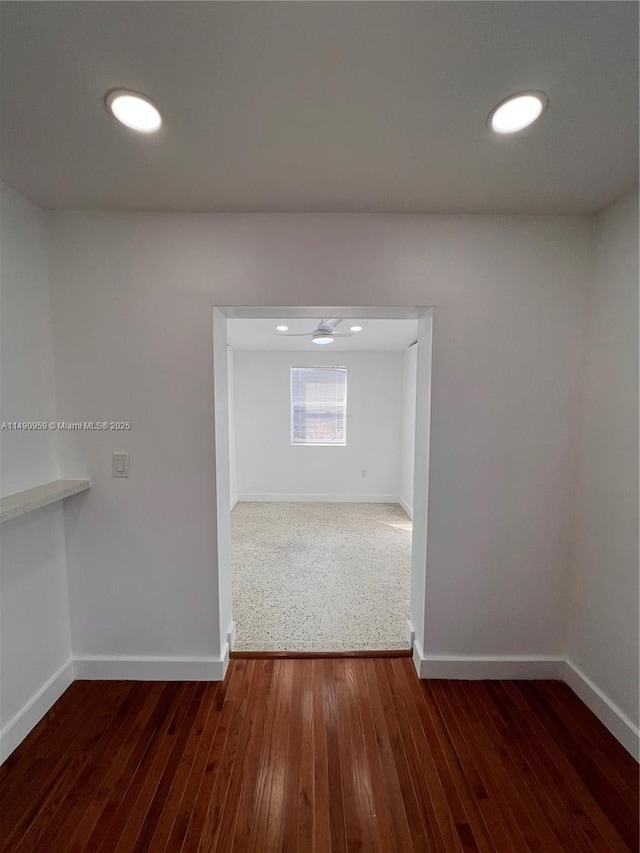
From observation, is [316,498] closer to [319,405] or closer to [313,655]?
[319,405]

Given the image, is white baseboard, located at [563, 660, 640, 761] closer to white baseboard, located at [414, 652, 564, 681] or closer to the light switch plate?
white baseboard, located at [414, 652, 564, 681]

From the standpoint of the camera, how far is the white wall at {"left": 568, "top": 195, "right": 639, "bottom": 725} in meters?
1.36

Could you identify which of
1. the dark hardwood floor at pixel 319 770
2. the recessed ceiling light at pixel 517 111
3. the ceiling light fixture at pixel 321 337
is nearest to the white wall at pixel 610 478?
the dark hardwood floor at pixel 319 770

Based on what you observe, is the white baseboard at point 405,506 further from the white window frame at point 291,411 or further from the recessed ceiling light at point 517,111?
the recessed ceiling light at point 517,111

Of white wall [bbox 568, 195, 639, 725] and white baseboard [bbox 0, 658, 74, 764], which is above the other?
white wall [bbox 568, 195, 639, 725]

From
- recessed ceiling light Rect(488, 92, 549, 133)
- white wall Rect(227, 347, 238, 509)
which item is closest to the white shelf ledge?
recessed ceiling light Rect(488, 92, 549, 133)

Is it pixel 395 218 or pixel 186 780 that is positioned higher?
pixel 395 218

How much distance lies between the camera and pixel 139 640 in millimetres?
1687

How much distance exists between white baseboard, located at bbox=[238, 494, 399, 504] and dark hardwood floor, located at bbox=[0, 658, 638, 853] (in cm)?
339

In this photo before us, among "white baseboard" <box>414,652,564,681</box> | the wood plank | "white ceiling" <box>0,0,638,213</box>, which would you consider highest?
"white ceiling" <box>0,0,638,213</box>

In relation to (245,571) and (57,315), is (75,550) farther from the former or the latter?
(245,571)

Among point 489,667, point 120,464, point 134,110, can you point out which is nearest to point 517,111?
point 134,110

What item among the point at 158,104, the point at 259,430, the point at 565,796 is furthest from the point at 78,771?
the point at 259,430

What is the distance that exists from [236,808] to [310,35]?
2411mm
